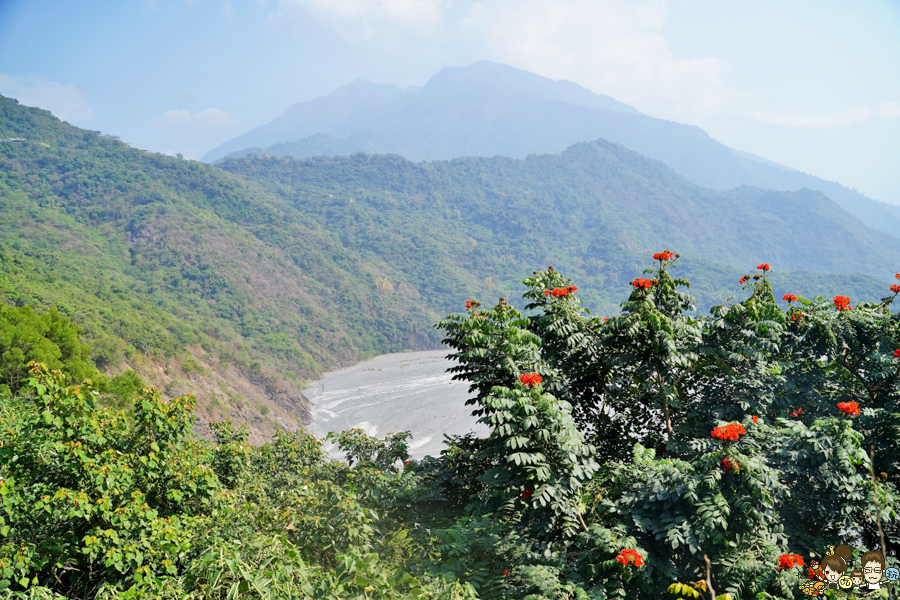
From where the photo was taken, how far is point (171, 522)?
13.1 ft

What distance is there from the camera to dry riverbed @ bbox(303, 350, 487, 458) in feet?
110

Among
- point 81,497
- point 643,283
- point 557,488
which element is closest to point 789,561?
point 557,488

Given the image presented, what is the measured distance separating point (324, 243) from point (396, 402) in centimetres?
5129

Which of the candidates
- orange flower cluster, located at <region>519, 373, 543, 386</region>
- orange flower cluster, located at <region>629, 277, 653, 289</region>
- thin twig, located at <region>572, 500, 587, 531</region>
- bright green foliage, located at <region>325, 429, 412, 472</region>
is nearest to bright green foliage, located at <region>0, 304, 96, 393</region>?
bright green foliage, located at <region>325, 429, 412, 472</region>

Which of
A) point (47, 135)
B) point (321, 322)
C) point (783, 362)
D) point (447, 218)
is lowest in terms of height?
point (321, 322)

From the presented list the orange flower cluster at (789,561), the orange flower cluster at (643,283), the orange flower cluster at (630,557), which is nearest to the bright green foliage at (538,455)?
the orange flower cluster at (630,557)

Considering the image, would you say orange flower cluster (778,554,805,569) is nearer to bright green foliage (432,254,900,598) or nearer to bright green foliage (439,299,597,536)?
bright green foliage (432,254,900,598)

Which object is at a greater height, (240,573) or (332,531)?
(240,573)

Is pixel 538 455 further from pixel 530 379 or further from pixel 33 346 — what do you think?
pixel 33 346

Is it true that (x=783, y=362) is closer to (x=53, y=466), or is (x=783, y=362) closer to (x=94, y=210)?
(x=53, y=466)

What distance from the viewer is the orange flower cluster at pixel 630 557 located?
3.31 meters

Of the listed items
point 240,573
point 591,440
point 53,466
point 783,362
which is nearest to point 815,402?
point 783,362

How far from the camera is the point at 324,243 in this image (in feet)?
286

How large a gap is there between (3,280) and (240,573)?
117 ft
